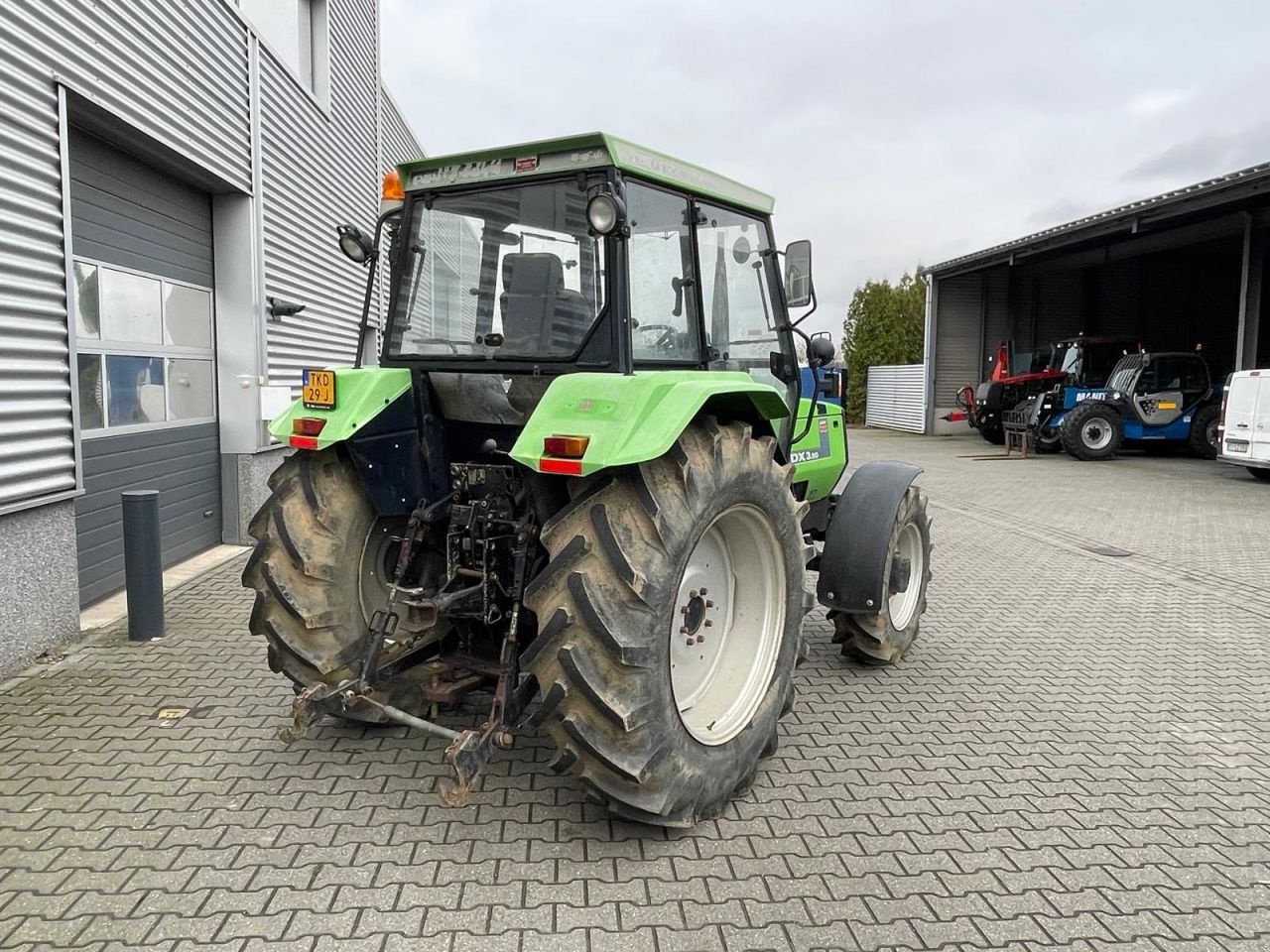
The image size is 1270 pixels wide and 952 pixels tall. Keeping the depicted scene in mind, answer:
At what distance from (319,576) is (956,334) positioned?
22.7 m

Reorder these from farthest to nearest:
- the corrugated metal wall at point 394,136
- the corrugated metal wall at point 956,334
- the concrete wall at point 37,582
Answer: the corrugated metal wall at point 956,334 → the corrugated metal wall at point 394,136 → the concrete wall at point 37,582

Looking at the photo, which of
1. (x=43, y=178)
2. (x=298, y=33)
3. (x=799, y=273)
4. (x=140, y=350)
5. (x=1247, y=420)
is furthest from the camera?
(x=1247, y=420)

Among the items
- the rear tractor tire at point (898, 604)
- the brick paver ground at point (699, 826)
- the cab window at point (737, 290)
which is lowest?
the brick paver ground at point (699, 826)

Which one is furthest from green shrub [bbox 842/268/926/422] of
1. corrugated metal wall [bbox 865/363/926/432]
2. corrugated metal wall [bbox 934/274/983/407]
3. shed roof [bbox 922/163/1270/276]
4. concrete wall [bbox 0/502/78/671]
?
concrete wall [bbox 0/502/78/671]

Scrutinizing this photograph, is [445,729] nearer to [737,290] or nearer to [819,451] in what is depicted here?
[737,290]

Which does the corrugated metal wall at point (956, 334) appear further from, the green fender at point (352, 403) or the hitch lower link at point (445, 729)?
the hitch lower link at point (445, 729)

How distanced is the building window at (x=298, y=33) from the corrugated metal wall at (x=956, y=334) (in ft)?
57.2

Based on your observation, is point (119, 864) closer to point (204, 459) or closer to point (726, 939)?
point (726, 939)

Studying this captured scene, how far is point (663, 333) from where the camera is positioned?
361 centimetres

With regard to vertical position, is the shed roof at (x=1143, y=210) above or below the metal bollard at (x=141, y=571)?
above

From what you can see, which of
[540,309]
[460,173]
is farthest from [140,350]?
[540,309]

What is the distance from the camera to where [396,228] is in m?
3.94

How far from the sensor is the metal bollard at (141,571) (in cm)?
524

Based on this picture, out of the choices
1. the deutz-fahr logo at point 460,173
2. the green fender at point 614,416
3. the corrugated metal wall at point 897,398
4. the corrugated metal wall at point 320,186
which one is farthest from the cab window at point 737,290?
the corrugated metal wall at point 897,398
